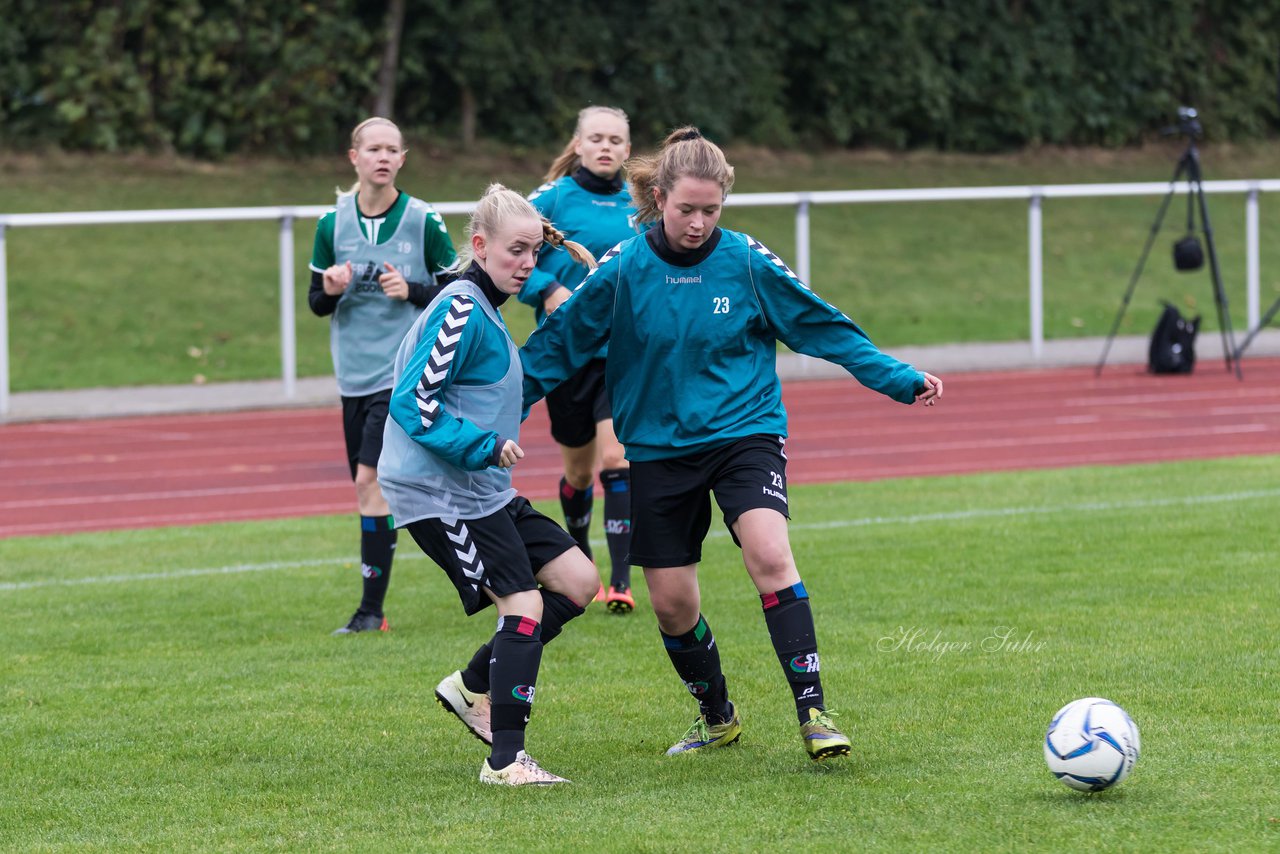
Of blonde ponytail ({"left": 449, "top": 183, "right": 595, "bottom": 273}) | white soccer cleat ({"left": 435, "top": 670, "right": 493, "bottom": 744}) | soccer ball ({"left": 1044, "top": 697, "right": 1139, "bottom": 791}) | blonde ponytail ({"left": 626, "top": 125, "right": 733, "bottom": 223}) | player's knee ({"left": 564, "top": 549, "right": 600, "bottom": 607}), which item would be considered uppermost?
blonde ponytail ({"left": 626, "top": 125, "right": 733, "bottom": 223})

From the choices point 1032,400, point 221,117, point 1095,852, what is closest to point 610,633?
point 1095,852

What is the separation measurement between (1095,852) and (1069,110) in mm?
25719

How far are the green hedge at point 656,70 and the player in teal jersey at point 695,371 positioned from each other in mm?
18176

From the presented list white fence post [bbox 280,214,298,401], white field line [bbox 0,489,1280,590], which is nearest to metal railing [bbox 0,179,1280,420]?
white fence post [bbox 280,214,298,401]

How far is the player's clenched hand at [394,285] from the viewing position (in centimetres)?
704

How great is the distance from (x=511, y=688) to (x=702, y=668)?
0.64 m

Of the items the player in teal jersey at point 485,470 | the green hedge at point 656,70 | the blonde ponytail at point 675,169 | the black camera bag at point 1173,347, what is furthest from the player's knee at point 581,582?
the green hedge at point 656,70

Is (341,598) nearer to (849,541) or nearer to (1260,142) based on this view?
(849,541)

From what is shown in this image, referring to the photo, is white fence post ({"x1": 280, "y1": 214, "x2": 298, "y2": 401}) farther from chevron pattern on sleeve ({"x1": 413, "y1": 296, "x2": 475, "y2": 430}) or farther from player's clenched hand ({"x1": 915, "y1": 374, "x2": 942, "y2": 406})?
player's clenched hand ({"x1": 915, "y1": 374, "x2": 942, "y2": 406})

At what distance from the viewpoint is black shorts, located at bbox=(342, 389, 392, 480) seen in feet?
Answer: 24.2

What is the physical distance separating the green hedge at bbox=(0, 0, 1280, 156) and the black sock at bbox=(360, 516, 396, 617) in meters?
16.1

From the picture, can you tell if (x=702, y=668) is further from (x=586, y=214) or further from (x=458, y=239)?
(x=458, y=239)

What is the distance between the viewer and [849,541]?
9211 mm

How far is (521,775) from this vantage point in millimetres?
5051
